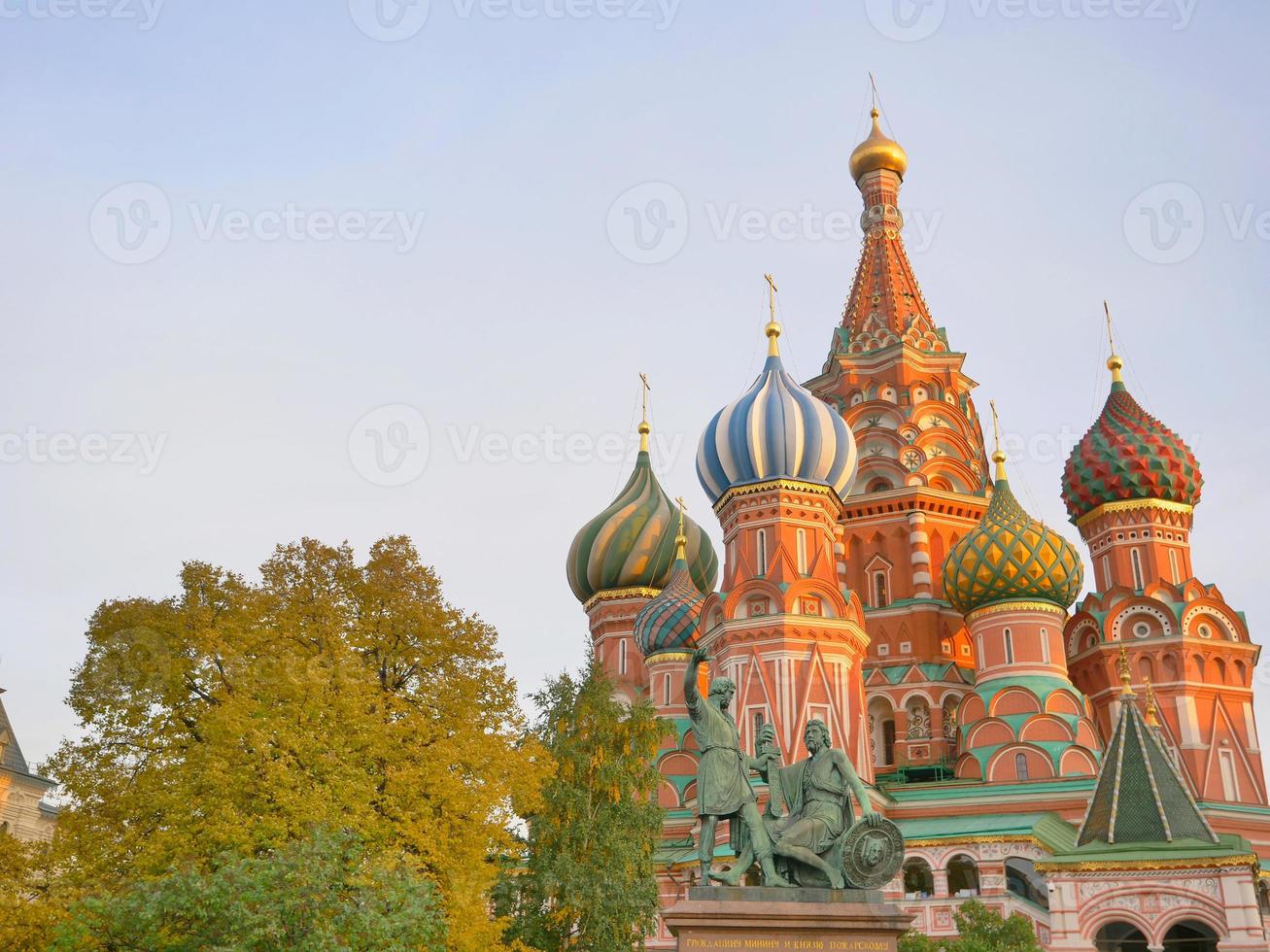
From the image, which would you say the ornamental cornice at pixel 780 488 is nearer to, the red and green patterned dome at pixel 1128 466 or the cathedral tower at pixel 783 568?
the cathedral tower at pixel 783 568

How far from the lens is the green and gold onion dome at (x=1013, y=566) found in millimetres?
35188

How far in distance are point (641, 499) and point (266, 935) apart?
31060 mm

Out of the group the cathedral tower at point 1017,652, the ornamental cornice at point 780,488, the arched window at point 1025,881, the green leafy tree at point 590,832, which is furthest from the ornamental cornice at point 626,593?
the green leafy tree at point 590,832

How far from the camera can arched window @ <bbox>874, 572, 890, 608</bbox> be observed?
1553 inches

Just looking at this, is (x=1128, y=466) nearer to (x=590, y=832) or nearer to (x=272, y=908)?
(x=590, y=832)

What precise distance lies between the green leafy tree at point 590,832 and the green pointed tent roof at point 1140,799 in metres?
8.48

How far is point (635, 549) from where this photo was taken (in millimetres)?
44094

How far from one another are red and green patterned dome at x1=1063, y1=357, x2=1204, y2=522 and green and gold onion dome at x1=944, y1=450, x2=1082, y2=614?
178 inches

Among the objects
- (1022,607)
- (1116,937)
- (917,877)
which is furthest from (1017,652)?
(1116,937)

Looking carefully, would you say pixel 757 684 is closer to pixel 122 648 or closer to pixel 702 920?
pixel 122 648

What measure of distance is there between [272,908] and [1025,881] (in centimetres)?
1965

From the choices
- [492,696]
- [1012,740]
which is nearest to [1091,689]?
[1012,740]

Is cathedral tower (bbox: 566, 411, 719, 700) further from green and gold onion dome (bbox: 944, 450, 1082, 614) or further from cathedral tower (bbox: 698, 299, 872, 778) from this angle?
green and gold onion dome (bbox: 944, 450, 1082, 614)

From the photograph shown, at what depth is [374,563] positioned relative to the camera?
22.3 meters
